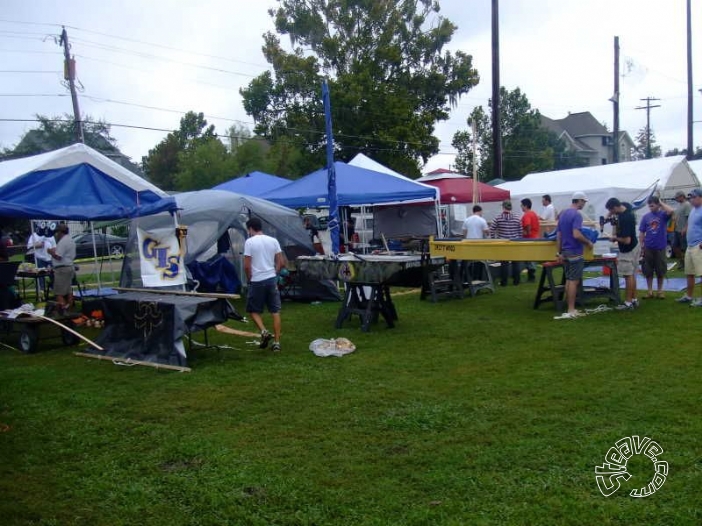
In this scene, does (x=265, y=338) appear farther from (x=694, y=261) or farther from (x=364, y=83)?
(x=364, y=83)

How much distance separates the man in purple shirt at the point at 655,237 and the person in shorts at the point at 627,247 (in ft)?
1.91

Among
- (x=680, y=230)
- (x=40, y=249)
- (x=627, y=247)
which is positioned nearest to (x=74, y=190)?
(x=40, y=249)

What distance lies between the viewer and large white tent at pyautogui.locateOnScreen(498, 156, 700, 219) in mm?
18484

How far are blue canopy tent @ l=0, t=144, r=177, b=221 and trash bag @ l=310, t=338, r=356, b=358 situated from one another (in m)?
4.35

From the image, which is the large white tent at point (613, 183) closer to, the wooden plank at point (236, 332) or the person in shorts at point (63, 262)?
the wooden plank at point (236, 332)

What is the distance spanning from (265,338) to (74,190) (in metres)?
4.55

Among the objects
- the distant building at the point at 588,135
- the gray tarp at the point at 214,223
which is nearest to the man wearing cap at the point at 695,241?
the gray tarp at the point at 214,223

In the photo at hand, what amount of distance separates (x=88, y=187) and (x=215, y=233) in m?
2.91

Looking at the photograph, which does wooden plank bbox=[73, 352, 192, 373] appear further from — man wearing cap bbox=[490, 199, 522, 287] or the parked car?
the parked car

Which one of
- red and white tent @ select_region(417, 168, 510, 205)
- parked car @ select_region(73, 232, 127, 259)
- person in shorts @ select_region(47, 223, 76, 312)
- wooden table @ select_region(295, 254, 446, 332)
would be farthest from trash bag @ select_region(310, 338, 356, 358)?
parked car @ select_region(73, 232, 127, 259)

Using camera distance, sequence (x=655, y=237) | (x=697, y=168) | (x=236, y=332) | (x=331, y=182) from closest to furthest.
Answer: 1. (x=236, y=332)
2. (x=655, y=237)
3. (x=331, y=182)
4. (x=697, y=168)

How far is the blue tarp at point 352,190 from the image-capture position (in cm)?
1430

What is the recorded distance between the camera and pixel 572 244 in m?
9.19

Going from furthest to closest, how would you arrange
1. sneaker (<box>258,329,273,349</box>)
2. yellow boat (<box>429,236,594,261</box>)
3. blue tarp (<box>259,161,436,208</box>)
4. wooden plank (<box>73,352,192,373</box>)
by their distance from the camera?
blue tarp (<box>259,161,436,208</box>), yellow boat (<box>429,236,594,261</box>), sneaker (<box>258,329,273,349</box>), wooden plank (<box>73,352,192,373</box>)
